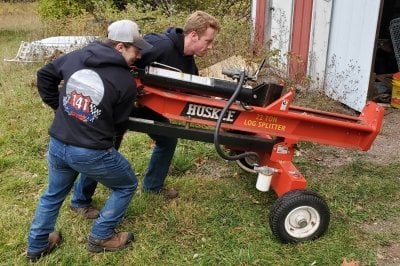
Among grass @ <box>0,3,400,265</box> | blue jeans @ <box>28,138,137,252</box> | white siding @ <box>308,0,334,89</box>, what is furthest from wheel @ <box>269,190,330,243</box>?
white siding @ <box>308,0,334,89</box>

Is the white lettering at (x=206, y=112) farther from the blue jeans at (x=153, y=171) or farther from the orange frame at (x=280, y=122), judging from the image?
the blue jeans at (x=153, y=171)

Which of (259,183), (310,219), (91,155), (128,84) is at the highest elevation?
(128,84)

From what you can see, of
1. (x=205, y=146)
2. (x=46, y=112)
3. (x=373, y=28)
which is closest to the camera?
(x=205, y=146)

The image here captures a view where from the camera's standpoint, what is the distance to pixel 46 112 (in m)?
7.07

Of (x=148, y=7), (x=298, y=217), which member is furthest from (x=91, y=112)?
(x=148, y=7)

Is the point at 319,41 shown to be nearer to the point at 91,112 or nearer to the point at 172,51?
the point at 172,51

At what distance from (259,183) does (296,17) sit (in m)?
5.61

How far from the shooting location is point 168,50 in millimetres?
3650

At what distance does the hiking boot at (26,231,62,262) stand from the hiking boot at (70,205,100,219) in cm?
35

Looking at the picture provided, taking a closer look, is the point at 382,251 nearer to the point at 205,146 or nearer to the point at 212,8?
the point at 205,146

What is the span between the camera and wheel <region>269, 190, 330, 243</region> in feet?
11.6

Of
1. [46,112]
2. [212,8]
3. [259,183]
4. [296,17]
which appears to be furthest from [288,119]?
[212,8]

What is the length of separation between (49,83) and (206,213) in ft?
5.77

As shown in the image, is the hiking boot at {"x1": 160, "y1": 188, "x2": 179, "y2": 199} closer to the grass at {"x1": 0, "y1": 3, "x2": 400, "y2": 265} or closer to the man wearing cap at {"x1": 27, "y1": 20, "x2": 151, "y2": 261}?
the grass at {"x1": 0, "y1": 3, "x2": 400, "y2": 265}
